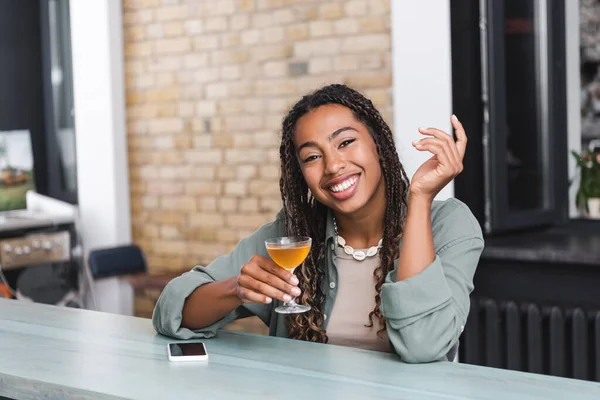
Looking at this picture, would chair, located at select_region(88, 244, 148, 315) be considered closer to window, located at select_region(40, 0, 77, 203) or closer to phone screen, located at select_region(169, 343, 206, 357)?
window, located at select_region(40, 0, 77, 203)

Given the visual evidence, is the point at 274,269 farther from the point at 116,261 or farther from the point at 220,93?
the point at 220,93

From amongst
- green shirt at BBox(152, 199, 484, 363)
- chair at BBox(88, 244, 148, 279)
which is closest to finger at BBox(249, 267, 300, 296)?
green shirt at BBox(152, 199, 484, 363)

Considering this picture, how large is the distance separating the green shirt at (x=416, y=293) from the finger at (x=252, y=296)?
0.16m

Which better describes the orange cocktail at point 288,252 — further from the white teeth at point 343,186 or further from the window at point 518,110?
the window at point 518,110

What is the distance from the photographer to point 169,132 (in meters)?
4.82

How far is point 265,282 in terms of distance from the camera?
1.76 metres

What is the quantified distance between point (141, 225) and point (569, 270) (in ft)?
8.89

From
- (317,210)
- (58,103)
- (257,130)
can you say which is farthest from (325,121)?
(58,103)

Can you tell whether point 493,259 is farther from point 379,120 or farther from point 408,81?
point 379,120

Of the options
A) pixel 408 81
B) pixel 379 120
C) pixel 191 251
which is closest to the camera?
pixel 379 120

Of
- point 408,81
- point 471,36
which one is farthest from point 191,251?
point 471,36

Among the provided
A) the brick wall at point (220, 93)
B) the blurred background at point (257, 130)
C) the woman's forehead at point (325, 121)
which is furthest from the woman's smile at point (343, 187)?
the brick wall at point (220, 93)

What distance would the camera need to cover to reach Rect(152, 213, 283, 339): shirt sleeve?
1936 millimetres

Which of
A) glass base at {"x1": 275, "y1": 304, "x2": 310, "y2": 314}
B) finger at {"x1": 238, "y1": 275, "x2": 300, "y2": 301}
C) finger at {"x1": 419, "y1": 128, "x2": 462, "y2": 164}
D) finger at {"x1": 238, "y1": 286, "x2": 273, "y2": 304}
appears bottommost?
glass base at {"x1": 275, "y1": 304, "x2": 310, "y2": 314}
